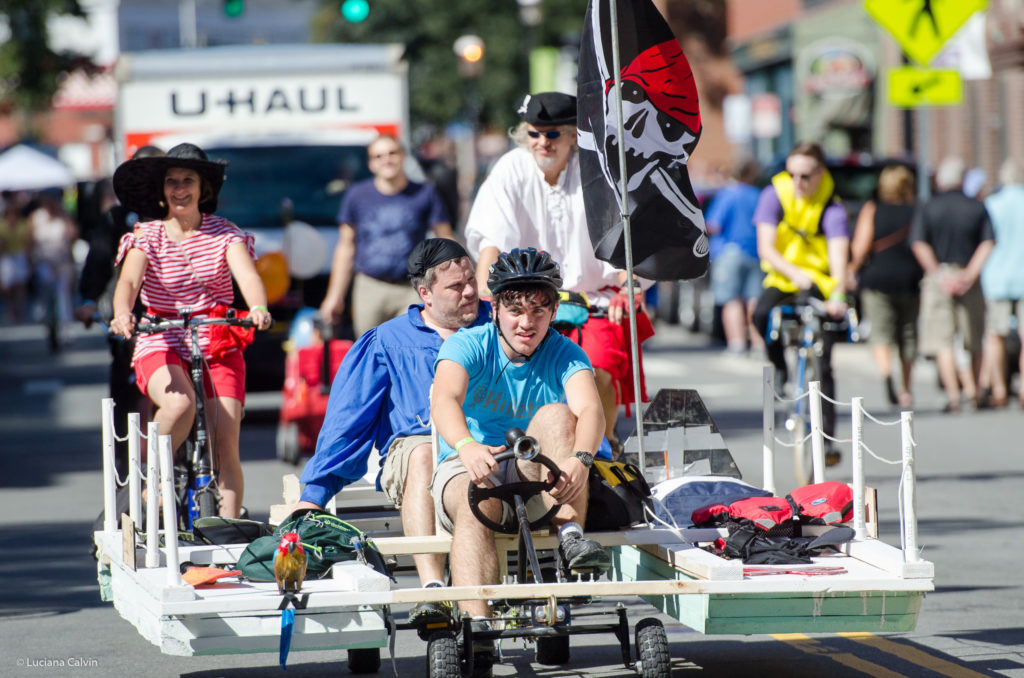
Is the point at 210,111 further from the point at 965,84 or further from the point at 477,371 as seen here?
the point at 965,84

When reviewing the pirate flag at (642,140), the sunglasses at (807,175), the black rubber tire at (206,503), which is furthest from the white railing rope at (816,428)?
the sunglasses at (807,175)

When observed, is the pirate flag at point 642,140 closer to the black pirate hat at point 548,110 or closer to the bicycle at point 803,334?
the black pirate hat at point 548,110

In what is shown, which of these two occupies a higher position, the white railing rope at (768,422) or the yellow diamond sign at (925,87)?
the yellow diamond sign at (925,87)

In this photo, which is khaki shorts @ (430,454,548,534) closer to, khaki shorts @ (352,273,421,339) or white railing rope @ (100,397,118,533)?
white railing rope @ (100,397,118,533)

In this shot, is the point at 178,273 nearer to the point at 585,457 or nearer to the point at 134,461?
the point at 134,461

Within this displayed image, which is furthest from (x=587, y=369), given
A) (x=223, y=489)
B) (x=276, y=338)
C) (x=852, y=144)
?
(x=852, y=144)

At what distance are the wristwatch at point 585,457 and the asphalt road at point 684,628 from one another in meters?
0.92

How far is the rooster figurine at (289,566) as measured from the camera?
18.6ft

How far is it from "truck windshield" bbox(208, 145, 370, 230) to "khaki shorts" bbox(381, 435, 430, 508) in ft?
28.9

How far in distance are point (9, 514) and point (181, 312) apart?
344 cm

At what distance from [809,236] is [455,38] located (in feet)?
140

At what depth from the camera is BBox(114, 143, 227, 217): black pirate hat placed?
8.57m

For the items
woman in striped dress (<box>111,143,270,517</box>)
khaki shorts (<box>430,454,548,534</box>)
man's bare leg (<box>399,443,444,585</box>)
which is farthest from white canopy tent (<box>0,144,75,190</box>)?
khaki shorts (<box>430,454,548,534</box>)

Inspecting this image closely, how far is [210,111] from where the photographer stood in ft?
53.6
